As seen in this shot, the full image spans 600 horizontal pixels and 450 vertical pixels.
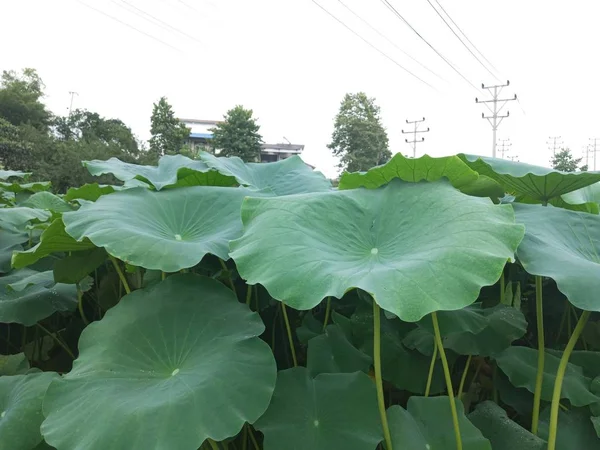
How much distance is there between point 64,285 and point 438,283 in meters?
0.85

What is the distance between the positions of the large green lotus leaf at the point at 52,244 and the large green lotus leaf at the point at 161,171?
0.65 ft

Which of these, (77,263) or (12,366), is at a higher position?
(77,263)

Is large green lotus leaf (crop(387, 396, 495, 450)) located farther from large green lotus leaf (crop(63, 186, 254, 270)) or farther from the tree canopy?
the tree canopy

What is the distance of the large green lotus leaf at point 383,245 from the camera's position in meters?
0.52

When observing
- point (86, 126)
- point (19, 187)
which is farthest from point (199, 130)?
point (19, 187)

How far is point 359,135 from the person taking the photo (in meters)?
29.5

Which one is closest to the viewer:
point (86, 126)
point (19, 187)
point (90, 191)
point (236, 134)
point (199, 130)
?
point (90, 191)

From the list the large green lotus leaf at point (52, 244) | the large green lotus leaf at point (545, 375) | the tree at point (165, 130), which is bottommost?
the large green lotus leaf at point (545, 375)

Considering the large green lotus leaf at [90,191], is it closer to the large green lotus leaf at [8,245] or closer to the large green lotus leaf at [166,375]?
the large green lotus leaf at [8,245]

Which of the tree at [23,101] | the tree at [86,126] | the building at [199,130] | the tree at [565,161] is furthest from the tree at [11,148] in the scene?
the tree at [565,161]

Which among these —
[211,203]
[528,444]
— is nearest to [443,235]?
[528,444]

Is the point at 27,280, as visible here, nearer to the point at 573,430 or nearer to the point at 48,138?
the point at 573,430

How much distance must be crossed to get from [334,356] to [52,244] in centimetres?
52

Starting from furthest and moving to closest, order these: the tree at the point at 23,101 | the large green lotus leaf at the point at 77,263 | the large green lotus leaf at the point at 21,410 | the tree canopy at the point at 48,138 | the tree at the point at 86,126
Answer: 1. the tree at the point at 86,126
2. the tree at the point at 23,101
3. the tree canopy at the point at 48,138
4. the large green lotus leaf at the point at 77,263
5. the large green lotus leaf at the point at 21,410
